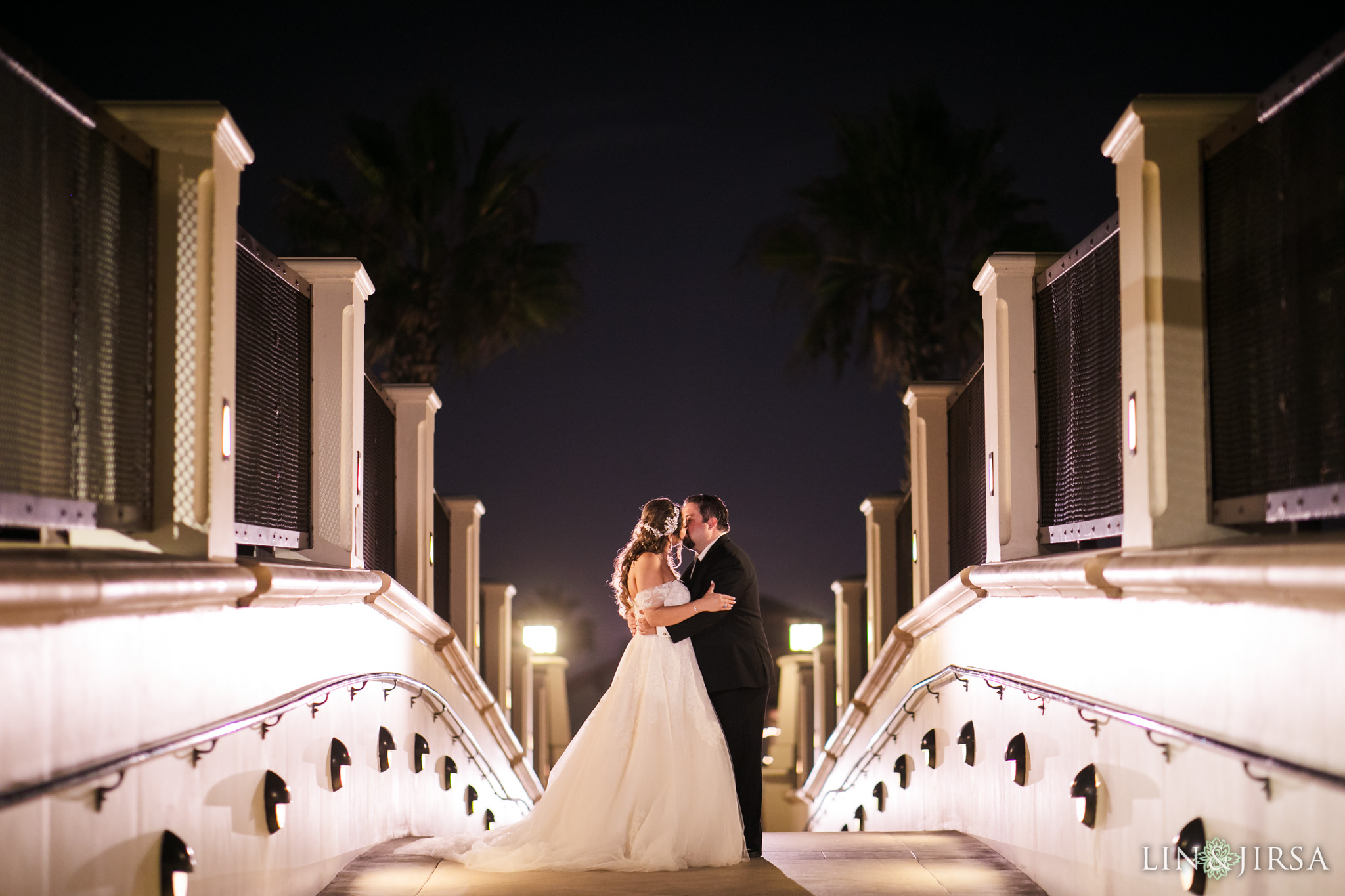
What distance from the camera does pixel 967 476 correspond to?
28.8 ft

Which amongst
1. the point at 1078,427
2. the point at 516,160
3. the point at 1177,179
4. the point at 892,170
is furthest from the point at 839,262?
the point at 1177,179

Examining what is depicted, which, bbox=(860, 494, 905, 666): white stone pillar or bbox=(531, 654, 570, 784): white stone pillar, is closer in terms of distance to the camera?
bbox=(860, 494, 905, 666): white stone pillar

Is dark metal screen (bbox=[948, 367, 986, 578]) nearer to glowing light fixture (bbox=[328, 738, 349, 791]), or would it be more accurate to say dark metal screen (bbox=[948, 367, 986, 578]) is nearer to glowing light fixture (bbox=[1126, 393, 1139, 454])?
glowing light fixture (bbox=[1126, 393, 1139, 454])

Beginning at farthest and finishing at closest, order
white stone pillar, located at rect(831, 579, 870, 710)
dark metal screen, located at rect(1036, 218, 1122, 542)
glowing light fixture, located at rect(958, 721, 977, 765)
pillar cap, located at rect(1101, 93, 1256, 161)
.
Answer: white stone pillar, located at rect(831, 579, 870, 710)
glowing light fixture, located at rect(958, 721, 977, 765)
dark metal screen, located at rect(1036, 218, 1122, 542)
pillar cap, located at rect(1101, 93, 1256, 161)

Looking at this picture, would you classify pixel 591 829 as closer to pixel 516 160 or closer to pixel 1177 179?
pixel 1177 179

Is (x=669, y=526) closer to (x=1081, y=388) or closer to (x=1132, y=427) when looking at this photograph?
(x=1081, y=388)

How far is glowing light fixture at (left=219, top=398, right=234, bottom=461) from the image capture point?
4551 millimetres

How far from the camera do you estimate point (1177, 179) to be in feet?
15.0

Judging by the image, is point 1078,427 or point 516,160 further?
point 516,160

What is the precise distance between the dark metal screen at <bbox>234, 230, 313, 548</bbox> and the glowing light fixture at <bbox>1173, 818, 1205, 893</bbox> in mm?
3705

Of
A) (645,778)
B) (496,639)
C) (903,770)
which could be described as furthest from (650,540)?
(496,639)

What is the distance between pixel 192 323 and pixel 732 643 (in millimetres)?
3346

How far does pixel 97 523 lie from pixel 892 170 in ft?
49.4

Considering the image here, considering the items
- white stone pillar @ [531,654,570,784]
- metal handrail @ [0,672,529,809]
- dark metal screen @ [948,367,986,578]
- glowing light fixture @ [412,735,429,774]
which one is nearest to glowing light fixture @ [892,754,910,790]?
dark metal screen @ [948,367,986,578]
